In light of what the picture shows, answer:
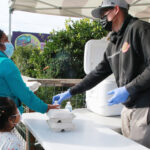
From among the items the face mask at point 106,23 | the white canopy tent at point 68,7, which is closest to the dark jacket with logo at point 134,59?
the face mask at point 106,23

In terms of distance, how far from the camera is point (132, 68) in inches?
56.4

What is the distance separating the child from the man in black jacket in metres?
0.66

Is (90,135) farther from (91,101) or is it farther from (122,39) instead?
(91,101)

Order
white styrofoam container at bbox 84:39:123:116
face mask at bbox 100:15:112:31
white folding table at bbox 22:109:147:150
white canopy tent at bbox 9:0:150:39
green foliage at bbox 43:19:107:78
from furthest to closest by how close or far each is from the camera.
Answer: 1. green foliage at bbox 43:19:107:78
2. white canopy tent at bbox 9:0:150:39
3. white styrofoam container at bbox 84:39:123:116
4. face mask at bbox 100:15:112:31
5. white folding table at bbox 22:109:147:150

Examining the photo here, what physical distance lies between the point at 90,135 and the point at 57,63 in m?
3.48

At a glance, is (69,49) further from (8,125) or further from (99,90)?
(8,125)

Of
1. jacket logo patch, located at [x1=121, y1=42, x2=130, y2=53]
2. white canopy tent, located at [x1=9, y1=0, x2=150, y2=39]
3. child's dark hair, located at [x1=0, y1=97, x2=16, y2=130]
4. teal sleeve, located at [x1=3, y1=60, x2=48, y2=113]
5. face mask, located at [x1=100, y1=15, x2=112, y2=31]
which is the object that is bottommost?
child's dark hair, located at [x1=0, y1=97, x2=16, y2=130]

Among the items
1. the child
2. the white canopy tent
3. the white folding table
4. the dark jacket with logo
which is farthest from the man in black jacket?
the white canopy tent

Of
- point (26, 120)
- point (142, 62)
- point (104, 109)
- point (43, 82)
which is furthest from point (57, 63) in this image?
point (142, 62)

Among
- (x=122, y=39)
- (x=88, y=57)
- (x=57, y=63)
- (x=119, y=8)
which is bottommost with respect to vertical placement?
(x=57, y=63)

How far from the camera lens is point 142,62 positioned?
4.71ft

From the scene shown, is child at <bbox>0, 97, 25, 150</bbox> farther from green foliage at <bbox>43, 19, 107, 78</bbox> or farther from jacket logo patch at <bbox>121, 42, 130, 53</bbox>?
green foliage at <bbox>43, 19, 107, 78</bbox>

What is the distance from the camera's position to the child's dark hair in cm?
133

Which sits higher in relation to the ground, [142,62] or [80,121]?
[142,62]
